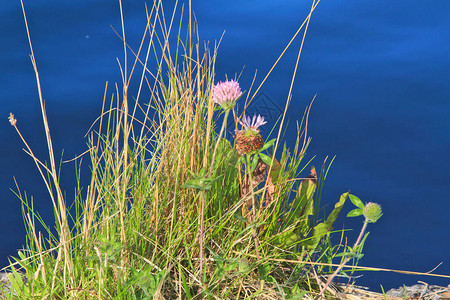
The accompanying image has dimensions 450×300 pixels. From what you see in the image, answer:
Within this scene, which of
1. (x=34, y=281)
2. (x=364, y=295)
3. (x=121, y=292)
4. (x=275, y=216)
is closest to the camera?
(x=121, y=292)

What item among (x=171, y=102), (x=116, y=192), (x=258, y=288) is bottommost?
(x=258, y=288)

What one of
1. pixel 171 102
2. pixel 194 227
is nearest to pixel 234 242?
pixel 194 227

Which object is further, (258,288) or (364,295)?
(364,295)

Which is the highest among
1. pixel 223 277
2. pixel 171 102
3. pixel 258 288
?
pixel 171 102

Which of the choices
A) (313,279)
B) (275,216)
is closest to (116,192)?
(275,216)

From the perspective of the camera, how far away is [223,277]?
5.68 feet

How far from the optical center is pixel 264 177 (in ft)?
6.65

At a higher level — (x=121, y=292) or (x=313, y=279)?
Answer: (x=121, y=292)

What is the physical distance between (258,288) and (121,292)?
0.54 m

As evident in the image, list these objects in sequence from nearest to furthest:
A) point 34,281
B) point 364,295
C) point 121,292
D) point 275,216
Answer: point 121,292 < point 34,281 < point 275,216 < point 364,295

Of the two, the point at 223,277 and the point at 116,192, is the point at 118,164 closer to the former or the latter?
the point at 116,192

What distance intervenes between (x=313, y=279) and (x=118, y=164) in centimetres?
97

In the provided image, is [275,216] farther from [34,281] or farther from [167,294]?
[34,281]

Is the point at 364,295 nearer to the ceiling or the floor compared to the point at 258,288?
nearer to the floor
